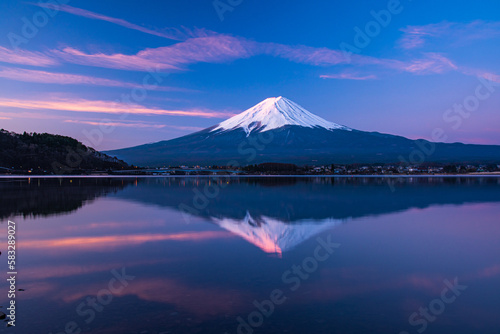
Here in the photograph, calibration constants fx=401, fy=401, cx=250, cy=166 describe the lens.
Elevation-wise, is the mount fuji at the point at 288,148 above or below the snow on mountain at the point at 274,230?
above

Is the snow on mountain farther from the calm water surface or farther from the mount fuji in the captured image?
the mount fuji

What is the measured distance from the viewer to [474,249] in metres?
10.1

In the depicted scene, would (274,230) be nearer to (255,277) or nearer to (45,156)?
(255,277)

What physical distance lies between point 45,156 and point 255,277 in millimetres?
106787

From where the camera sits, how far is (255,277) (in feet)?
24.0

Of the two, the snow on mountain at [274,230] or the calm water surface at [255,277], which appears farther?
the snow on mountain at [274,230]

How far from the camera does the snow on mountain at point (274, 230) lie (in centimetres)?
1041

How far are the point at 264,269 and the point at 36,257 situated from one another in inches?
203

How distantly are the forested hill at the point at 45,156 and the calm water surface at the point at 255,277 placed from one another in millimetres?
90346

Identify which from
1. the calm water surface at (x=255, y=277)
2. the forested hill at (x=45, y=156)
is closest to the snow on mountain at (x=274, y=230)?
the calm water surface at (x=255, y=277)

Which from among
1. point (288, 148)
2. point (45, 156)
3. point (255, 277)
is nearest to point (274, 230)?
point (255, 277)

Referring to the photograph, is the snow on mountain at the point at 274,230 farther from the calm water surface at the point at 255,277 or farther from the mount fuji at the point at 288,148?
the mount fuji at the point at 288,148

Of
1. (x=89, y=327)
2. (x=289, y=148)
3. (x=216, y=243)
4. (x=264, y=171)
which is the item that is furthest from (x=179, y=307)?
(x=289, y=148)

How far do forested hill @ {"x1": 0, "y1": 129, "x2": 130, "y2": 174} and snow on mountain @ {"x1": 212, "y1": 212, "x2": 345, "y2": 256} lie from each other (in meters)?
89.0
